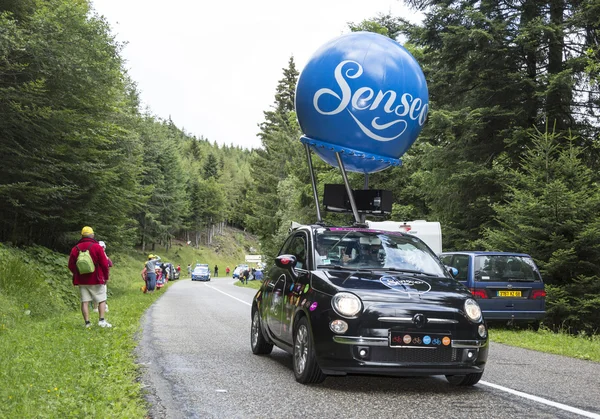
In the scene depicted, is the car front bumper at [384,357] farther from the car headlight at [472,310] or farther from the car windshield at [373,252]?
the car windshield at [373,252]

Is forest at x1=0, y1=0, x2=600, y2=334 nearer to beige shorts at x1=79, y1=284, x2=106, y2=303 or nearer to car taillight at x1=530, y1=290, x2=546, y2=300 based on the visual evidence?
car taillight at x1=530, y1=290, x2=546, y2=300

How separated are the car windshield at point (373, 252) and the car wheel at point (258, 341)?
78.3 inches

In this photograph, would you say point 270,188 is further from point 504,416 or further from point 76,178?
point 504,416

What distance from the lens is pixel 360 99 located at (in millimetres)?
9539

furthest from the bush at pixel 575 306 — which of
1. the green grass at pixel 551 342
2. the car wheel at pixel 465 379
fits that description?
the car wheel at pixel 465 379

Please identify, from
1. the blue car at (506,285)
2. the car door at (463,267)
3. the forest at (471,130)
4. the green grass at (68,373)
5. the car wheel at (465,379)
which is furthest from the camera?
the forest at (471,130)

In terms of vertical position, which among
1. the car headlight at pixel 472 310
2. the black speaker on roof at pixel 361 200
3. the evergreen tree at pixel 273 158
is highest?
the evergreen tree at pixel 273 158

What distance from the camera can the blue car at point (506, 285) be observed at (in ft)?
43.1

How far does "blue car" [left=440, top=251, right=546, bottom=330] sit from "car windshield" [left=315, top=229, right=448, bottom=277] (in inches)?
244

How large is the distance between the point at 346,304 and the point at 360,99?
4.37 meters

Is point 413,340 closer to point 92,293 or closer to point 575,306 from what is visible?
point 92,293

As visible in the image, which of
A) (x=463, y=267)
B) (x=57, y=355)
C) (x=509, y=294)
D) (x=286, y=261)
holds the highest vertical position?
(x=286, y=261)

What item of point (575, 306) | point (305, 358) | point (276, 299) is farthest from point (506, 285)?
point (305, 358)

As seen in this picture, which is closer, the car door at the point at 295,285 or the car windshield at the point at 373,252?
the car door at the point at 295,285
